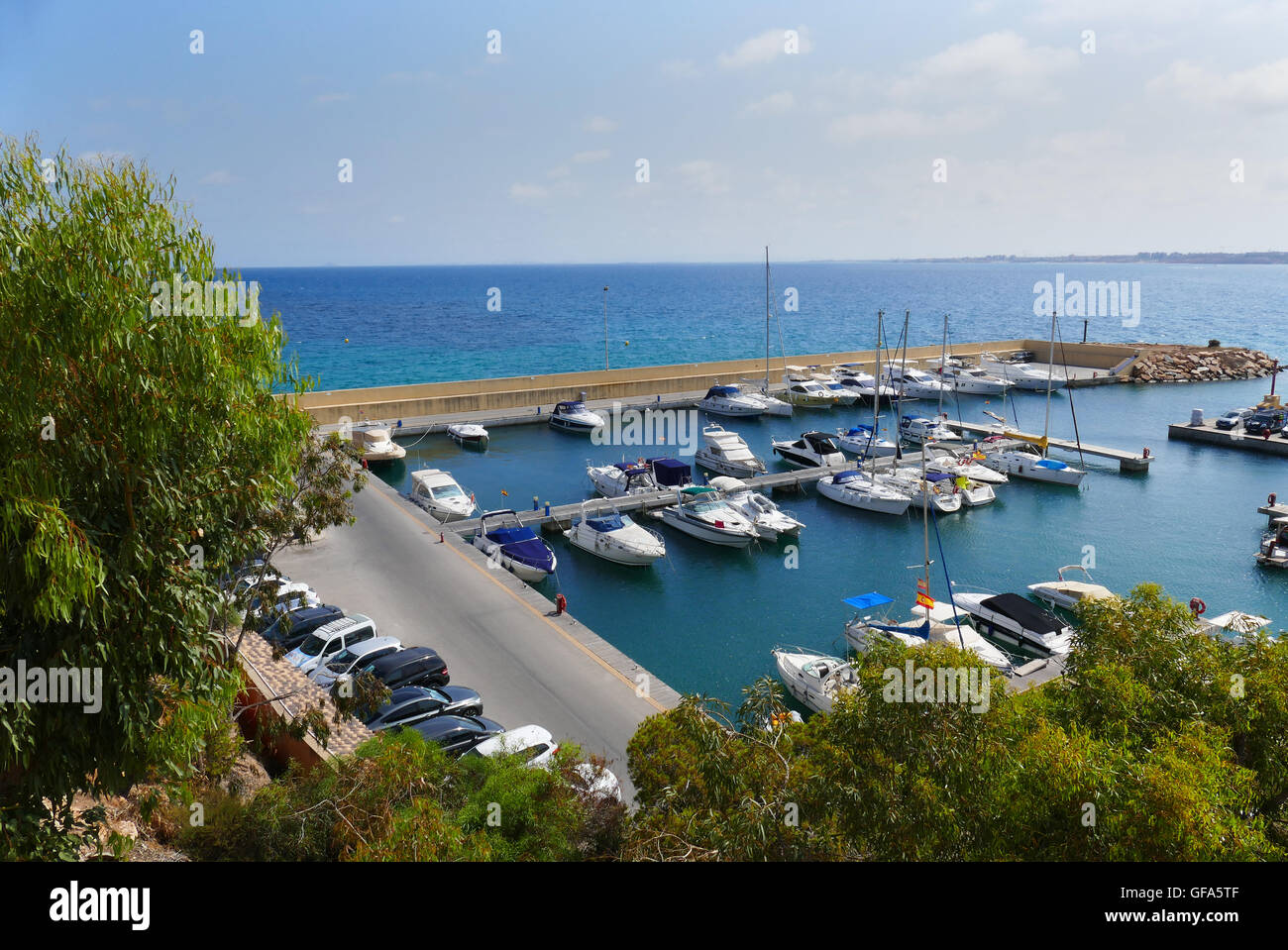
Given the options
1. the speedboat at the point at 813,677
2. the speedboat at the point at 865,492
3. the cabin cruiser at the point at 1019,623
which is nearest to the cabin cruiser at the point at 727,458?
the speedboat at the point at 865,492

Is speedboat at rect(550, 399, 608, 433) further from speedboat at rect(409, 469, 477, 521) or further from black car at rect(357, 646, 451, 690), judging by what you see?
black car at rect(357, 646, 451, 690)

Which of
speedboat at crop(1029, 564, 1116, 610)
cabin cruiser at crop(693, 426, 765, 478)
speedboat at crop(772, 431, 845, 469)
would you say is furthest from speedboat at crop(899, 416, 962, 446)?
speedboat at crop(1029, 564, 1116, 610)

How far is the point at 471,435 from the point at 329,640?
25.8 meters

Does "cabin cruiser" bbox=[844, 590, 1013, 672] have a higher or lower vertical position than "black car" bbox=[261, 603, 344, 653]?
lower

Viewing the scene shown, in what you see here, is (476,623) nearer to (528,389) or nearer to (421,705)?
(421,705)

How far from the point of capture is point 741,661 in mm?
22094

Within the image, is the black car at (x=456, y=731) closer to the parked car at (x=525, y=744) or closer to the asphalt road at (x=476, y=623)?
the parked car at (x=525, y=744)

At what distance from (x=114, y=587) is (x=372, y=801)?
396 cm

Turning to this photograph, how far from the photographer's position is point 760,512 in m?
32.0

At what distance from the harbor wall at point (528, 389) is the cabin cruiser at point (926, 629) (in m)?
30.1

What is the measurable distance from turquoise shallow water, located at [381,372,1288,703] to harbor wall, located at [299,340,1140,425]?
4.39m

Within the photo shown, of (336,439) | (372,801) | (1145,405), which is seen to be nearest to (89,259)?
(372,801)

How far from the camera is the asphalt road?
16969 mm

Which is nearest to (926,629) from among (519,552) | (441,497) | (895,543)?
(895,543)
